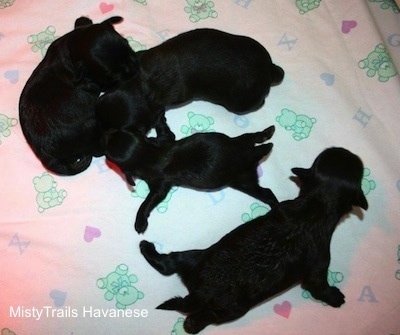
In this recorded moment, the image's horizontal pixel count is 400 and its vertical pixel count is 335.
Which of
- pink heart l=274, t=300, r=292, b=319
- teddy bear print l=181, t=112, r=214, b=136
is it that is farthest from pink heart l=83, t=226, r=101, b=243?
pink heart l=274, t=300, r=292, b=319

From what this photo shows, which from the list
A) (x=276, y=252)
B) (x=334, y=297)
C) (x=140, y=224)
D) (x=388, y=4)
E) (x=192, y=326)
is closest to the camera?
(x=276, y=252)

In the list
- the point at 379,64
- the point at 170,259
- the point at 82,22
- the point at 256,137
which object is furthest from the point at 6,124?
the point at 379,64

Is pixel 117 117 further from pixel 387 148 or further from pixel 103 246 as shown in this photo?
pixel 387 148

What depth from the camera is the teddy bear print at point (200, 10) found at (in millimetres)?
2648

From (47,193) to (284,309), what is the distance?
133cm

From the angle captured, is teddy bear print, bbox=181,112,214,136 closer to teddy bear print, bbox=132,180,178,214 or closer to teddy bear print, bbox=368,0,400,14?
teddy bear print, bbox=132,180,178,214

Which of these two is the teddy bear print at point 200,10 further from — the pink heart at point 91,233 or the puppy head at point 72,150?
the pink heart at point 91,233

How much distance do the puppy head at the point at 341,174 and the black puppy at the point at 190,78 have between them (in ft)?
1.58

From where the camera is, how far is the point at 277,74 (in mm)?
2447

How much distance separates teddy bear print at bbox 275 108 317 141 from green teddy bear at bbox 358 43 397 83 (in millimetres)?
422

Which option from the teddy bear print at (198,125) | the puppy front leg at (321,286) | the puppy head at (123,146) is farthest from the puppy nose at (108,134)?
the puppy front leg at (321,286)

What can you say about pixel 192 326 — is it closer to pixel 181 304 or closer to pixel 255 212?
pixel 181 304

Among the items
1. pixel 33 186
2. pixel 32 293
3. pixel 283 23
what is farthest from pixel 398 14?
pixel 32 293

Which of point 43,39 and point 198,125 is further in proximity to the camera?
point 43,39
